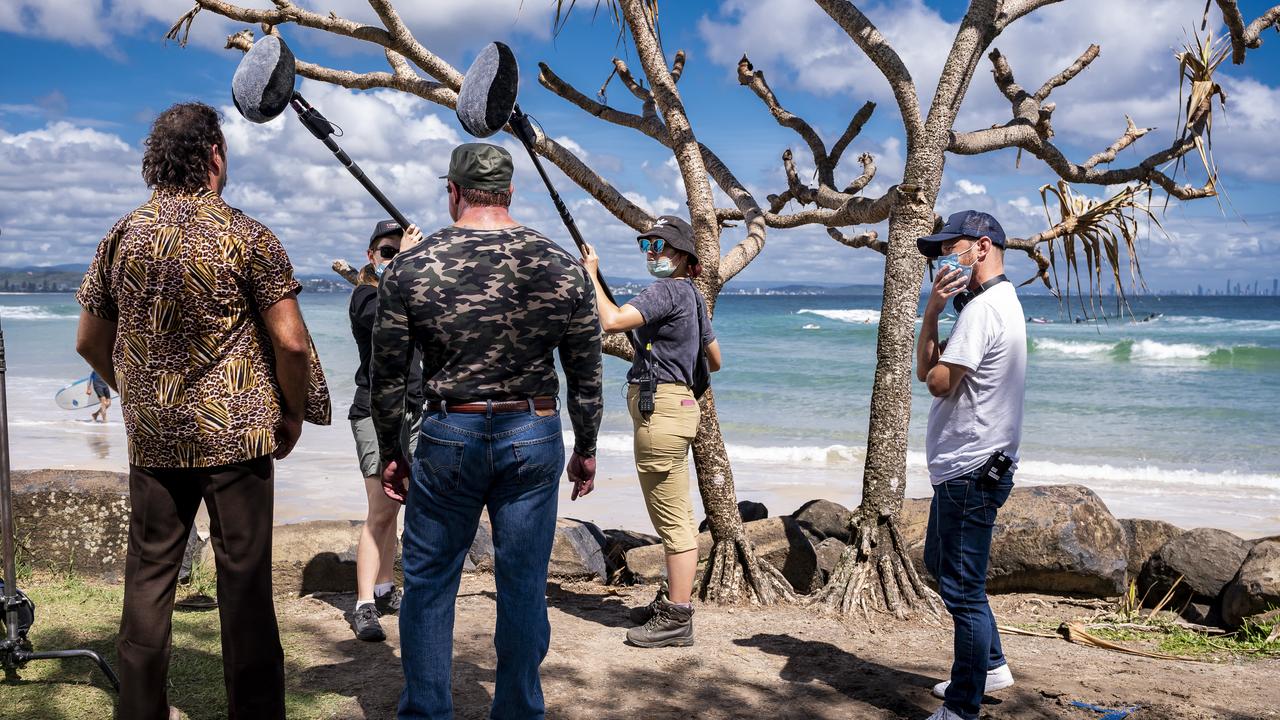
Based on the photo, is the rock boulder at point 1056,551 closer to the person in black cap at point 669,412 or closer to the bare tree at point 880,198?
the bare tree at point 880,198

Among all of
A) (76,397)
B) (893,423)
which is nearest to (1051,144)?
(893,423)

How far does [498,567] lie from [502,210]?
1.11 m

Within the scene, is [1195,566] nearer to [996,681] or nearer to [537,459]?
[996,681]

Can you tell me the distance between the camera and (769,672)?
4.46m

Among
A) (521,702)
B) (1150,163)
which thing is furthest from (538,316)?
(1150,163)

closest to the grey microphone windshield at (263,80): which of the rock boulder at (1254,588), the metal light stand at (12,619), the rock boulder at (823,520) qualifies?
the metal light stand at (12,619)

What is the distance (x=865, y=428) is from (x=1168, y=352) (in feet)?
69.2

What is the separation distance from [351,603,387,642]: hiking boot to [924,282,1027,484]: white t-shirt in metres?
2.61

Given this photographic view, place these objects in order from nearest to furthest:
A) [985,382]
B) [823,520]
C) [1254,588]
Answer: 1. [985,382]
2. [1254,588]
3. [823,520]

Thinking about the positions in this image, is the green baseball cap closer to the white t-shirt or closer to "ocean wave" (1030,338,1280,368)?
the white t-shirt

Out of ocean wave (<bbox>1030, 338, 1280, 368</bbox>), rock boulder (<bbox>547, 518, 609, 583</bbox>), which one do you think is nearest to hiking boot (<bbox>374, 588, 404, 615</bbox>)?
rock boulder (<bbox>547, 518, 609, 583</bbox>)

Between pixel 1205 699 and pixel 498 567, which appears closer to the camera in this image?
pixel 498 567

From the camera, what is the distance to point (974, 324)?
141 inches

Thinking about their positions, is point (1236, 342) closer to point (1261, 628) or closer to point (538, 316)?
point (1261, 628)
